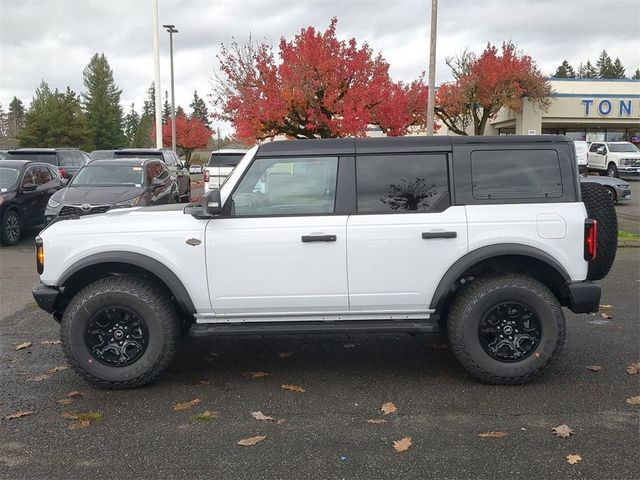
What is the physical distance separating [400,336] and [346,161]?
6.97 ft

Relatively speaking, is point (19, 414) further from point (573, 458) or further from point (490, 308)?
point (573, 458)

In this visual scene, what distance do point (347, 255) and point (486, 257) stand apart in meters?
1.03

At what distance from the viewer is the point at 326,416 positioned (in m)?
4.18

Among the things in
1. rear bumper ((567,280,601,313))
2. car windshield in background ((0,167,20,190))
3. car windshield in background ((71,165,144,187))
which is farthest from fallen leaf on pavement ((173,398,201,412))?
car windshield in background ((0,167,20,190))

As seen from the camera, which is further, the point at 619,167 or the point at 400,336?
the point at 619,167

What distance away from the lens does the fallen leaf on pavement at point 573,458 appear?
11.5 ft

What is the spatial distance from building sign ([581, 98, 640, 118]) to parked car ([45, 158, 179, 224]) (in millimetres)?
32393

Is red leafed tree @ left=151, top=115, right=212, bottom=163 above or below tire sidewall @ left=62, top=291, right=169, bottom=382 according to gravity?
above

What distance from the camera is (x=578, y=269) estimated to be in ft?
15.3

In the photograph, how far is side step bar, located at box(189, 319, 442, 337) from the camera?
15.3 feet

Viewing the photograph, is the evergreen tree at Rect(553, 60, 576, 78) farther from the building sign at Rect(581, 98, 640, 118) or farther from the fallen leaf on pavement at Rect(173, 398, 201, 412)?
the fallen leaf on pavement at Rect(173, 398, 201, 412)

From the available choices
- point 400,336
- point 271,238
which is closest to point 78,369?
point 271,238

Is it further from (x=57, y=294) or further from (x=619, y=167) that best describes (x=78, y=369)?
(x=619, y=167)

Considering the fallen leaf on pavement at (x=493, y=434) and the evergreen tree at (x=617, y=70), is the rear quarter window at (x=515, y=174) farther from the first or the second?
the evergreen tree at (x=617, y=70)
